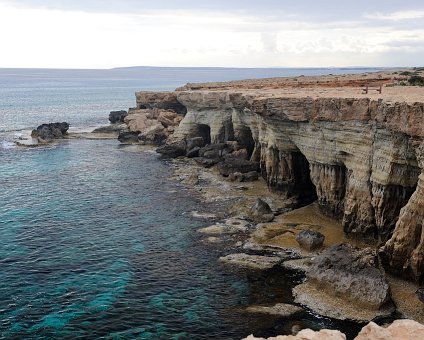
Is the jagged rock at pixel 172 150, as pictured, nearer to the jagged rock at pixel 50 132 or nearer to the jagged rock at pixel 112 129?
the jagged rock at pixel 112 129

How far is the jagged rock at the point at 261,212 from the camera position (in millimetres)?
45500

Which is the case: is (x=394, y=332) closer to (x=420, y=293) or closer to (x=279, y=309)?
(x=279, y=309)

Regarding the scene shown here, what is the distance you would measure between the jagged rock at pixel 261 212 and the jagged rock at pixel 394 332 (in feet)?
105

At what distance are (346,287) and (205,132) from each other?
56009mm

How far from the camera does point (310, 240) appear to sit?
3759 cm

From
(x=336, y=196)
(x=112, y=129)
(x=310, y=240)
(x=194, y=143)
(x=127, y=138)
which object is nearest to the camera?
(x=310, y=240)

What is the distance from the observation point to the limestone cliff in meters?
30.7

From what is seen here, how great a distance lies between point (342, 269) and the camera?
3077cm

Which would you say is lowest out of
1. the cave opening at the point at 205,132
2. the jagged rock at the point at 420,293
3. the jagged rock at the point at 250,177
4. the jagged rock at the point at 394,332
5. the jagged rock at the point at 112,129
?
the jagged rock at the point at 420,293

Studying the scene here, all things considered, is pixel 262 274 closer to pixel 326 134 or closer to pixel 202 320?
pixel 202 320

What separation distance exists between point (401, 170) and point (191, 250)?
16565 millimetres

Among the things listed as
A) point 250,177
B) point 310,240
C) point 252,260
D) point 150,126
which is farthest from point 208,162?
point 252,260

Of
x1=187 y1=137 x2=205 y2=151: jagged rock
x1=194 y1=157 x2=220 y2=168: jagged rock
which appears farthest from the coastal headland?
x1=187 y1=137 x2=205 y2=151: jagged rock

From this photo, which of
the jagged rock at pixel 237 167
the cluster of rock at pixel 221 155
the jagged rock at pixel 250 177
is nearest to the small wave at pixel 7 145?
the cluster of rock at pixel 221 155
